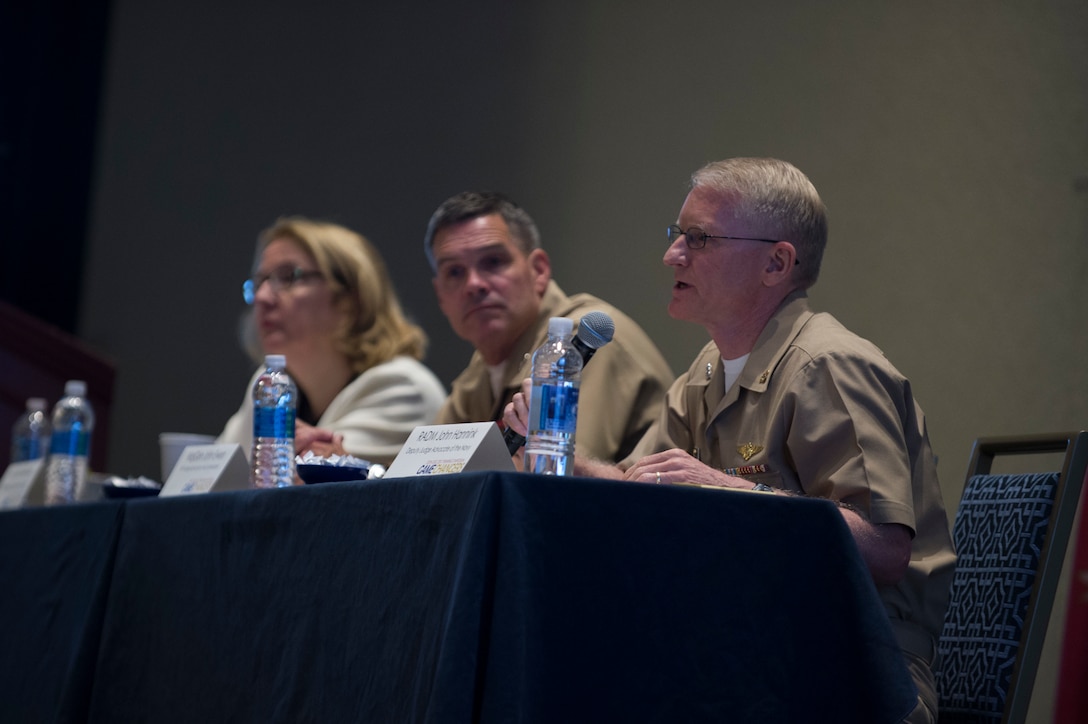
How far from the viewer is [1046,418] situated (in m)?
2.21

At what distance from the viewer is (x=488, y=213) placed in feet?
9.10

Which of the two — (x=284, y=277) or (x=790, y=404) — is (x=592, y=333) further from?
(x=284, y=277)

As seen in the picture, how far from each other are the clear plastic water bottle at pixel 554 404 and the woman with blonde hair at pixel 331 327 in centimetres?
156

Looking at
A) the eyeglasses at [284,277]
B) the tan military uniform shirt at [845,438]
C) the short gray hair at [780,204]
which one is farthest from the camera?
the eyeglasses at [284,277]

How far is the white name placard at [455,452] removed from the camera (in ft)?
4.83

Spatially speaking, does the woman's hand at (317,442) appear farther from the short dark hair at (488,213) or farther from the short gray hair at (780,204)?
the short gray hair at (780,204)

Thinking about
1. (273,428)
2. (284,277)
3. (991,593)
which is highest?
(284,277)

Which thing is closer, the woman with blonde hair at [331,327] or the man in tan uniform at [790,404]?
the man in tan uniform at [790,404]

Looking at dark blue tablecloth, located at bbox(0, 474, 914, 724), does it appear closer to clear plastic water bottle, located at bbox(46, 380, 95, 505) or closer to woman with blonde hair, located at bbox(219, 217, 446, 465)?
clear plastic water bottle, located at bbox(46, 380, 95, 505)

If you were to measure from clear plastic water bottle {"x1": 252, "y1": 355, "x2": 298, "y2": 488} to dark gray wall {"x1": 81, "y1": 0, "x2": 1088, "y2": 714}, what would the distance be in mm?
775

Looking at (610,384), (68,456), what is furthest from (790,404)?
(68,456)

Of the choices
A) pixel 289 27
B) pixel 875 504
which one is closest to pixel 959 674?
pixel 875 504

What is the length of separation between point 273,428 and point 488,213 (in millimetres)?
883

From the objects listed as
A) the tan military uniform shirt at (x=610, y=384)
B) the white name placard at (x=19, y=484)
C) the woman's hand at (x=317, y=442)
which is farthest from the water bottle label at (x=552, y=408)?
the white name placard at (x=19, y=484)
